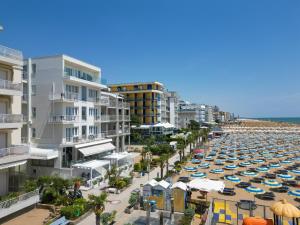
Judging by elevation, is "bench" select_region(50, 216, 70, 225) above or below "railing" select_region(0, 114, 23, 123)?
below

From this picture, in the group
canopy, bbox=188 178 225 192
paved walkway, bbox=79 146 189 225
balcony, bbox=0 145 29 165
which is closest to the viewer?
paved walkway, bbox=79 146 189 225

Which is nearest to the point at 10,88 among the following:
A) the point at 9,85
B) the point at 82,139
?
the point at 9,85

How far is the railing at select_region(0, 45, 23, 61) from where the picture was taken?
64.4ft

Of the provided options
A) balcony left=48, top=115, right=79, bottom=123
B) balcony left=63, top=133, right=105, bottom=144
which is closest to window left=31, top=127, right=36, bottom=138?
balcony left=48, top=115, right=79, bottom=123

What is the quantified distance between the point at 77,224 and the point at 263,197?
61.8 feet

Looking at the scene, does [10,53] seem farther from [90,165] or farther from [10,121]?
[90,165]

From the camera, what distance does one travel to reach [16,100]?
2166 centimetres

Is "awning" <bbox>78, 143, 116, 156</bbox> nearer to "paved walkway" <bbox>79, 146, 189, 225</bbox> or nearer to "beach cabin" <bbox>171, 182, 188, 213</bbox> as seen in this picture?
"paved walkway" <bbox>79, 146, 189, 225</bbox>

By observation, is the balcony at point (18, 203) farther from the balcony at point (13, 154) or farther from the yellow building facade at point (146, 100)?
the yellow building facade at point (146, 100)

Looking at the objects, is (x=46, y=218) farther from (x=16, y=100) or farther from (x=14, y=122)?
(x=16, y=100)

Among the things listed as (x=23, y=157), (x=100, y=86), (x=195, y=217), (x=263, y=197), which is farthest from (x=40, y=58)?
(x=263, y=197)

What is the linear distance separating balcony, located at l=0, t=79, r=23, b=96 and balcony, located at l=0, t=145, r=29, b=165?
4.46 meters

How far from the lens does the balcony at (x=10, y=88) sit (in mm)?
19297

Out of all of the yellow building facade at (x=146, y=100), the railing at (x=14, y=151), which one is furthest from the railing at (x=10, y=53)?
the yellow building facade at (x=146, y=100)
